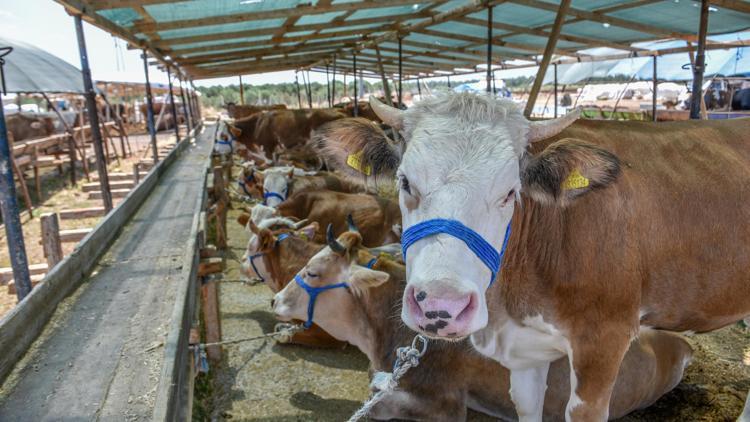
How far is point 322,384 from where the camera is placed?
4125 millimetres

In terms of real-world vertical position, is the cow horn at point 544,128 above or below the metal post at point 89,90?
below

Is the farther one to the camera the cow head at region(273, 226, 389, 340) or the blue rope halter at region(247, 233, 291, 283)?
the blue rope halter at region(247, 233, 291, 283)

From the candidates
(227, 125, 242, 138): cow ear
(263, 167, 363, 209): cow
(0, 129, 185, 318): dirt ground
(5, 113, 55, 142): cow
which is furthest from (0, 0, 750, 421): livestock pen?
(5, 113, 55, 142): cow

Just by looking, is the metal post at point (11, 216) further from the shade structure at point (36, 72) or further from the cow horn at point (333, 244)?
the shade structure at point (36, 72)

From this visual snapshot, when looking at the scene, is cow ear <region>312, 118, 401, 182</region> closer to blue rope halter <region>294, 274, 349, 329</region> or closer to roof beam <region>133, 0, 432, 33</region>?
blue rope halter <region>294, 274, 349, 329</region>

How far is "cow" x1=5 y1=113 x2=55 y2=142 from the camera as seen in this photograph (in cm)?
1749

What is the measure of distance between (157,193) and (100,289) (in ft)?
15.3

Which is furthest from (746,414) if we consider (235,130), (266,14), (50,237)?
(235,130)

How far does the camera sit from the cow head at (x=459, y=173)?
Result: 68.6 inches

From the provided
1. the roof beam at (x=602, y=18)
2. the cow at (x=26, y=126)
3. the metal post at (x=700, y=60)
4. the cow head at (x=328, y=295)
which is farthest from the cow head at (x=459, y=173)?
the cow at (x=26, y=126)

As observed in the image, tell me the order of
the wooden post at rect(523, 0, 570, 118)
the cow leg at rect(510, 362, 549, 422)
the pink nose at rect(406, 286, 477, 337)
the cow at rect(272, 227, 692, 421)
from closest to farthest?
the pink nose at rect(406, 286, 477, 337) → the cow leg at rect(510, 362, 549, 422) → the cow at rect(272, 227, 692, 421) → the wooden post at rect(523, 0, 570, 118)

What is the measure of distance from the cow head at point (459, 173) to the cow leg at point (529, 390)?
3.93 ft

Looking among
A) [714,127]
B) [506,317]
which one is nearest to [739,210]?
[714,127]

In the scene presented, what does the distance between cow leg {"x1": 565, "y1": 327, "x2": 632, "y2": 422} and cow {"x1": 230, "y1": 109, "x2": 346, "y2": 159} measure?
10.7 meters
